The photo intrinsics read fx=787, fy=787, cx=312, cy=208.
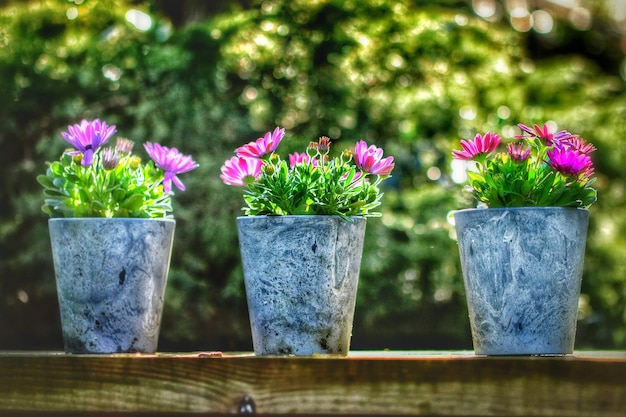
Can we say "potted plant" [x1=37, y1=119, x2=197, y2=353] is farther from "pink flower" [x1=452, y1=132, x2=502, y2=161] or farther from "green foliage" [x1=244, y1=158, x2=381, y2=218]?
"pink flower" [x1=452, y1=132, x2=502, y2=161]

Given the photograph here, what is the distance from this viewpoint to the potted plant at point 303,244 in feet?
4.24

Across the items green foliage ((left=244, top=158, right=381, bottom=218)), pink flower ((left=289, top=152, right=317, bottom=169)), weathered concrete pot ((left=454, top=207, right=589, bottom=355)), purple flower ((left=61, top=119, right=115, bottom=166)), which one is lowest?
weathered concrete pot ((left=454, top=207, right=589, bottom=355))

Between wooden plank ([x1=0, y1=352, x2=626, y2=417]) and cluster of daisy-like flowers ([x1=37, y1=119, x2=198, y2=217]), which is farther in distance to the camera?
cluster of daisy-like flowers ([x1=37, y1=119, x2=198, y2=217])

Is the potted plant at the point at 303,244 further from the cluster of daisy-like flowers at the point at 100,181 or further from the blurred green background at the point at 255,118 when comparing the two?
the blurred green background at the point at 255,118

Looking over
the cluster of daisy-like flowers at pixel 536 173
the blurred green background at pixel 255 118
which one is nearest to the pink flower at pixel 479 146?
the cluster of daisy-like flowers at pixel 536 173

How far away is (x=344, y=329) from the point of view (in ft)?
4.36

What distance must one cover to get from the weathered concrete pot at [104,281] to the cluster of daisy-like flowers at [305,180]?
21cm

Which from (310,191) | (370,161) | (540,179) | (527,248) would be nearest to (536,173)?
(540,179)

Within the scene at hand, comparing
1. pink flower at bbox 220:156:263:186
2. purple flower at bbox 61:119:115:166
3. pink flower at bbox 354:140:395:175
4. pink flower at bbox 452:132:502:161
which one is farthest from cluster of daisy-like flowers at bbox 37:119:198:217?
pink flower at bbox 452:132:502:161

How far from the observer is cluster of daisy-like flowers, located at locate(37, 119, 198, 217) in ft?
4.74

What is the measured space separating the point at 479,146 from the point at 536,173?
0.11 m

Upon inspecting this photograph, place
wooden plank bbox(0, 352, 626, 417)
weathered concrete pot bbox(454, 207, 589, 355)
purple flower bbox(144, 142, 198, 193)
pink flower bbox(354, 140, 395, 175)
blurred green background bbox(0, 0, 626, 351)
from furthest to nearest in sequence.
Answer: blurred green background bbox(0, 0, 626, 351) < purple flower bbox(144, 142, 198, 193) < pink flower bbox(354, 140, 395, 175) < weathered concrete pot bbox(454, 207, 589, 355) < wooden plank bbox(0, 352, 626, 417)

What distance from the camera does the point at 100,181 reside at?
146 cm

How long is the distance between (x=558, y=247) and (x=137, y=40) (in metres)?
2.72
